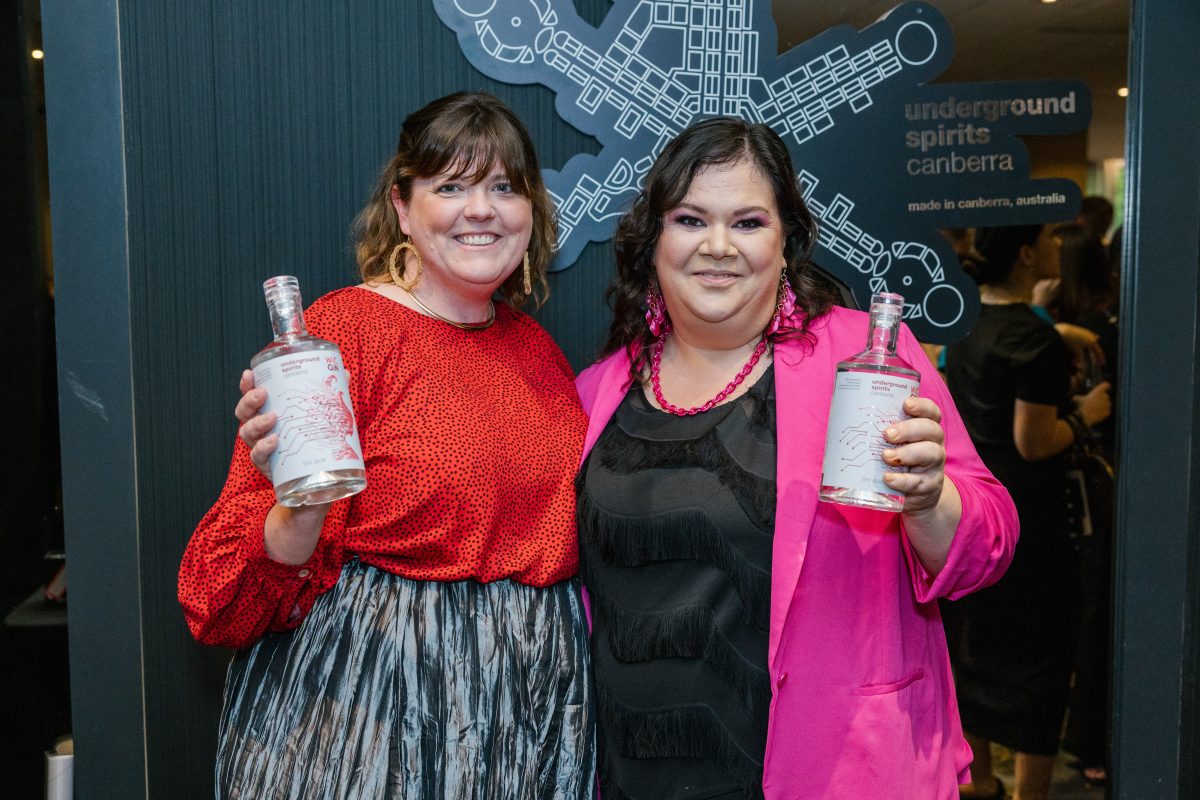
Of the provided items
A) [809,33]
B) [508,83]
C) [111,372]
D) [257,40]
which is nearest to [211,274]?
[111,372]

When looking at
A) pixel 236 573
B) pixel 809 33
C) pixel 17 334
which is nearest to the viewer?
pixel 236 573

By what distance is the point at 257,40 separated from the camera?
1664 mm

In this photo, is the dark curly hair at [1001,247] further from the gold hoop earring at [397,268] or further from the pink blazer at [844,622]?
the gold hoop earring at [397,268]

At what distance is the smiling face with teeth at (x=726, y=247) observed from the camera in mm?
1312

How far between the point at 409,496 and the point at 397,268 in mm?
373

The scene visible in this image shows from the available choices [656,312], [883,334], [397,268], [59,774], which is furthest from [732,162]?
[59,774]

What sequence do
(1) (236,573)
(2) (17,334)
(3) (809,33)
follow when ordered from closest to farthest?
(1) (236,573) < (2) (17,334) < (3) (809,33)

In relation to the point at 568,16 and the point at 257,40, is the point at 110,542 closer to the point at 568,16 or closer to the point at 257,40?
the point at 257,40

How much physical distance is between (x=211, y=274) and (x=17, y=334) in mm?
337

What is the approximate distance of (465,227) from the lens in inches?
53.9

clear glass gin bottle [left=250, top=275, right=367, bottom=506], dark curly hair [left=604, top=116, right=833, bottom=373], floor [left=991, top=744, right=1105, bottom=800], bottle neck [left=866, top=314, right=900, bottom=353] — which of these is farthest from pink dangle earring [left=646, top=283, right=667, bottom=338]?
floor [left=991, top=744, right=1105, bottom=800]

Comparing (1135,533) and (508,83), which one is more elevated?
(508,83)

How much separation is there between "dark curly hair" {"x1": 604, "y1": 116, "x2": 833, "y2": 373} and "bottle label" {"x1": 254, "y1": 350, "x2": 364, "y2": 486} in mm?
546

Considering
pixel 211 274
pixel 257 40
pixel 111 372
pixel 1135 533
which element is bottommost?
pixel 1135 533
